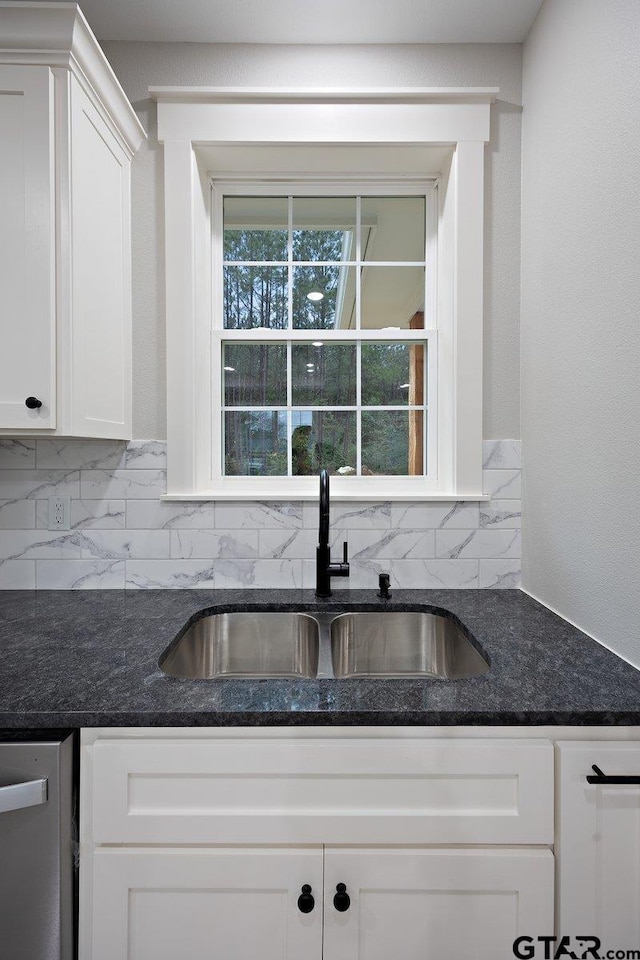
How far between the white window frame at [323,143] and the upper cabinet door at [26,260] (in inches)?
18.1

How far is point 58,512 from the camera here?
171 centimetres

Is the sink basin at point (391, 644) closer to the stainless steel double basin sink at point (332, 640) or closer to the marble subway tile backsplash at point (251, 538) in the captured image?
the stainless steel double basin sink at point (332, 640)

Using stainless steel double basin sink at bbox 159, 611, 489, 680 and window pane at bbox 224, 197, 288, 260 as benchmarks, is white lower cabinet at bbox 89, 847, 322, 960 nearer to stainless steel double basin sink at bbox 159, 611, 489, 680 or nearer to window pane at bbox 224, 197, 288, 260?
stainless steel double basin sink at bbox 159, 611, 489, 680

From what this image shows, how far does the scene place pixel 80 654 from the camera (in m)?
1.17

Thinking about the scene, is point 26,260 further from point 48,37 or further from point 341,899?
point 341,899

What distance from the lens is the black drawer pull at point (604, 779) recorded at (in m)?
0.92

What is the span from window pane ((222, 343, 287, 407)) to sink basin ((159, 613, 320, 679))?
77 centimetres

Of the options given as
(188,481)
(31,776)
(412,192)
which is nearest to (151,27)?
(412,192)

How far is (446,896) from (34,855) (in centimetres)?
75

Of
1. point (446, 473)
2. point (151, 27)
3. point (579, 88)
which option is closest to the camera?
point (579, 88)

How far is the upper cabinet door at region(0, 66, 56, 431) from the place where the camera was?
4.13 ft

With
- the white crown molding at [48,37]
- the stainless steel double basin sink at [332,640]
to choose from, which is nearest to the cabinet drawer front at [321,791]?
the stainless steel double basin sink at [332,640]

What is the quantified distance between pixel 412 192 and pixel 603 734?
5.81ft

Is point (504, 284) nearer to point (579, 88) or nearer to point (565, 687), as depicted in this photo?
point (579, 88)
